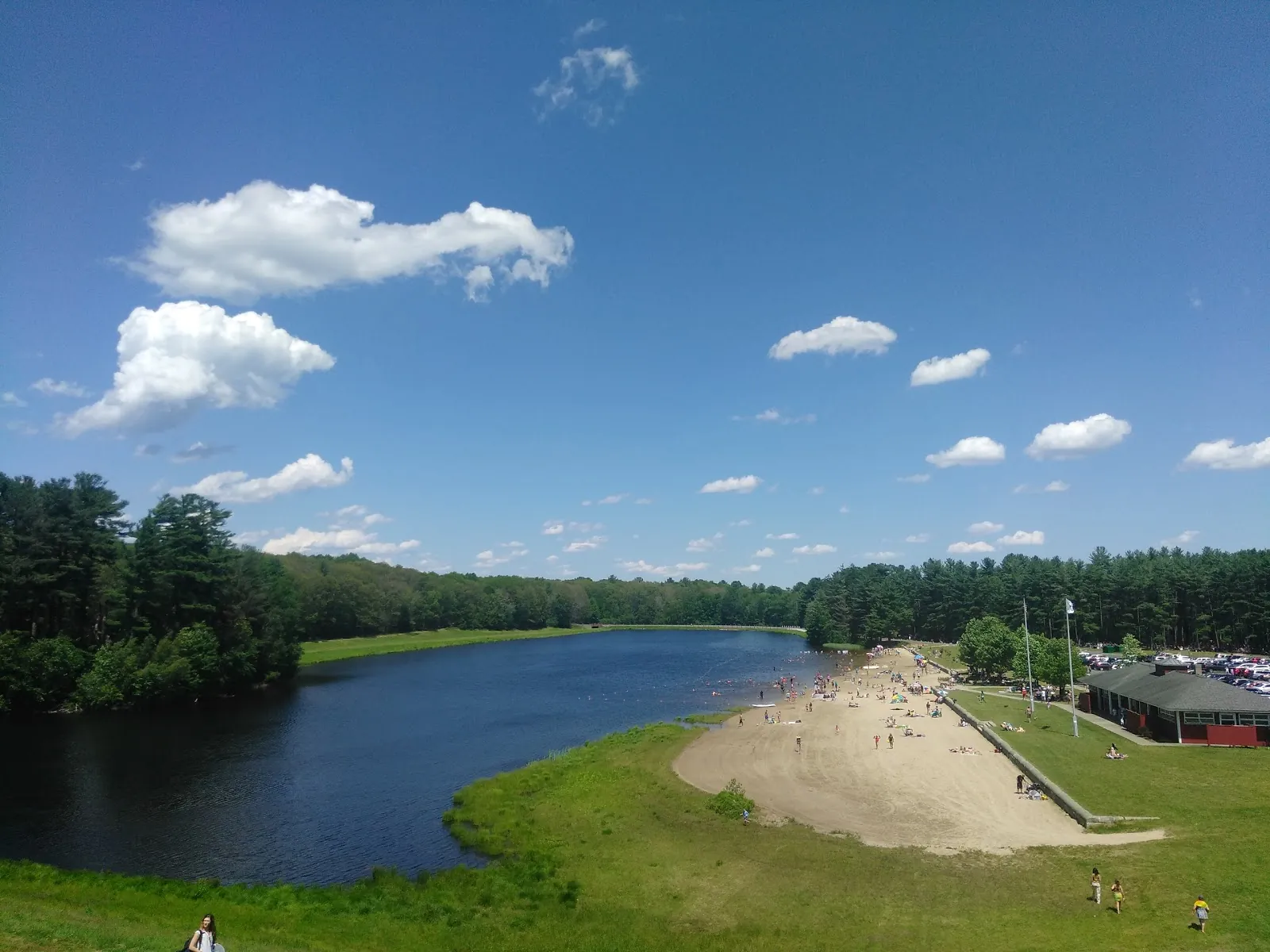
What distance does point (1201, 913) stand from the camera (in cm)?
2239

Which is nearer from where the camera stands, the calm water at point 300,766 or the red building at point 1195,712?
the calm water at point 300,766

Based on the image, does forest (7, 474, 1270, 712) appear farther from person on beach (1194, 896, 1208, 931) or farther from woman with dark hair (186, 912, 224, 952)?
person on beach (1194, 896, 1208, 931)

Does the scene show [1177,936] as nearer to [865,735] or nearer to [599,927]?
[599,927]

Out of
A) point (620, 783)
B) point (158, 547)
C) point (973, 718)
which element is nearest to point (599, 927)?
point (620, 783)

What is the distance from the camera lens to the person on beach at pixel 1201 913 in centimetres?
2231

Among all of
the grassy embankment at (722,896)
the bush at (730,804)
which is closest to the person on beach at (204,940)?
the grassy embankment at (722,896)

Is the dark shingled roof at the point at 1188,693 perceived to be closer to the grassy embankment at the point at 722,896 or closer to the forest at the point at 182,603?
the grassy embankment at the point at 722,896

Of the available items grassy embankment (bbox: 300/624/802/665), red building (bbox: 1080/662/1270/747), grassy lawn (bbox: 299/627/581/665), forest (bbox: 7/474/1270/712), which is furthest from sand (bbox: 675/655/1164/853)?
grassy lawn (bbox: 299/627/581/665)

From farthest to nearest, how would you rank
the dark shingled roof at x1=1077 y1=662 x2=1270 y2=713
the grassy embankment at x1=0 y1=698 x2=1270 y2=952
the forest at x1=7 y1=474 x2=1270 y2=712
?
the forest at x1=7 y1=474 x2=1270 y2=712 < the dark shingled roof at x1=1077 y1=662 x2=1270 y2=713 < the grassy embankment at x1=0 y1=698 x2=1270 y2=952

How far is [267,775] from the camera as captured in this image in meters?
51.3

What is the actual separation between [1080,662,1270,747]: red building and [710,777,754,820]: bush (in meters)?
28.4

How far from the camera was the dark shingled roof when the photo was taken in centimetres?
4653

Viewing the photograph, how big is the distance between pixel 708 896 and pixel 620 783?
1851cm

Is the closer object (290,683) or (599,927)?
(599,927)
